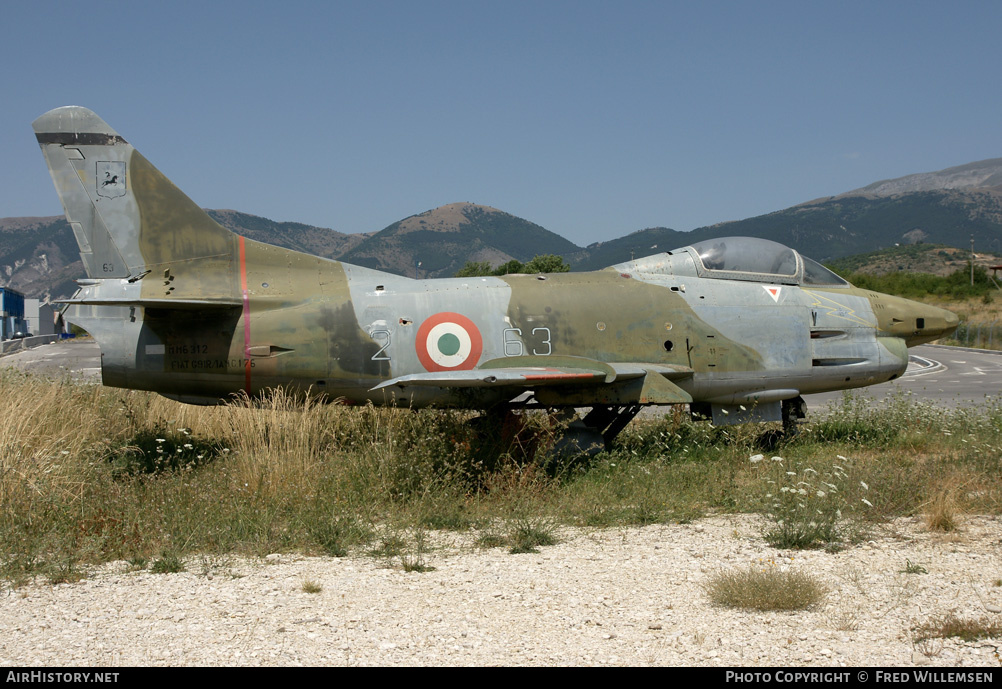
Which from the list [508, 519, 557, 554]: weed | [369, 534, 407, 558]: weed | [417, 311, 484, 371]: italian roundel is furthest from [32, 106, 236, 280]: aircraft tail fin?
[508, 519, 557, 554]: weed

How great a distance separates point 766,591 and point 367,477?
4825 millimetres

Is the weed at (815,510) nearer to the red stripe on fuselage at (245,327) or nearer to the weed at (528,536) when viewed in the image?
the weed at (528,536)

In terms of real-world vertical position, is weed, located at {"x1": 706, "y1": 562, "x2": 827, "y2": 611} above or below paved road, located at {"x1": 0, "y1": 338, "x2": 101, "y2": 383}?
below

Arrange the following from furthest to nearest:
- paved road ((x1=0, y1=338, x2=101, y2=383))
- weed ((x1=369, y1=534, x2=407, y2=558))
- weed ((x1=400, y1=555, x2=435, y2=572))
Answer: paved road ((x1=0, y1=338, x2=101, y2=383)) < weed ((x1=369, y1=534, x2=407, y2=558)) < weed ((x1=400, y1=555, x2=435, y2=572))

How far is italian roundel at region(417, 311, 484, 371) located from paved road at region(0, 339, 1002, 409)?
7.09 m

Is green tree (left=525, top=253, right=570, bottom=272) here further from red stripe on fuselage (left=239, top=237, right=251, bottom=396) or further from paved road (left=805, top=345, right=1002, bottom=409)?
red stripe on fuselage (left=239, top=237, right=251, bottom=396)

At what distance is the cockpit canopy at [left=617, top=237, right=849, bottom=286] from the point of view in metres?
10.7

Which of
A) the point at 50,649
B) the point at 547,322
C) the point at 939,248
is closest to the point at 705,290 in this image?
the point at 547,322

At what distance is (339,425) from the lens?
11031 mm

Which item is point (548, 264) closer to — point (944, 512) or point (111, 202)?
point (111, 202)

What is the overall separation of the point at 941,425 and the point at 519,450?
6.68m

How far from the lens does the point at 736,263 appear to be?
10.8 metres

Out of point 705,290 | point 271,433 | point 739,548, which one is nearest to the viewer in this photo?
point 739,548
